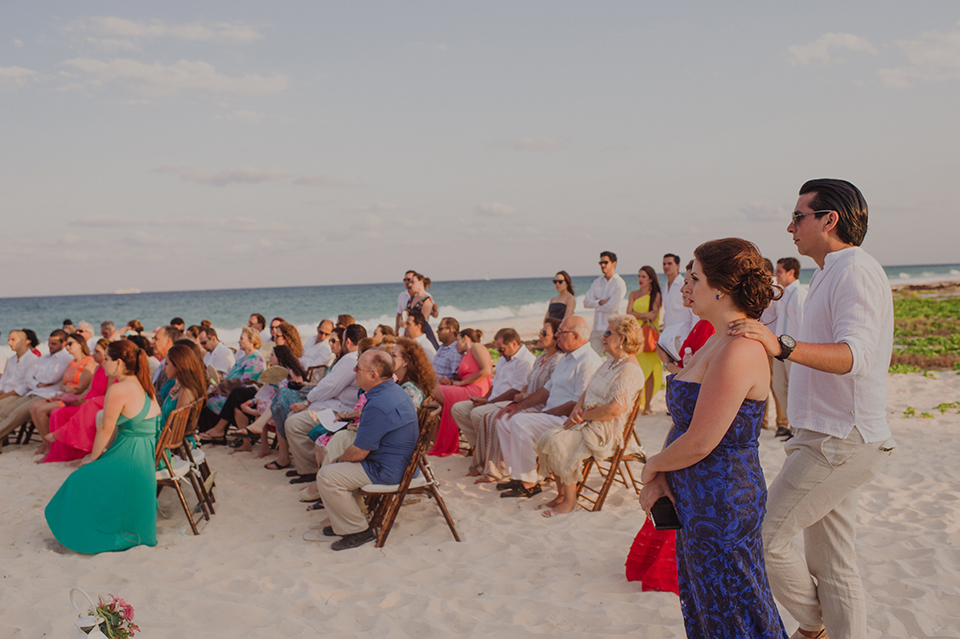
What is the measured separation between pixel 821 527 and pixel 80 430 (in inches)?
284

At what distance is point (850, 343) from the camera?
2217 millimetres

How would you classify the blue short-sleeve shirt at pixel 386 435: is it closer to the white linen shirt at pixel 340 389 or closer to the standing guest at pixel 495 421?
the standing guest at pixel 495 421

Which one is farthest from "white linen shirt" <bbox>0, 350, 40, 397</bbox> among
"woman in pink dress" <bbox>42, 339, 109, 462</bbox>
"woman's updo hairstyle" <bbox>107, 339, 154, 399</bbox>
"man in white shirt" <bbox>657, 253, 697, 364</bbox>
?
"man in white shirt" <bbox>657, 253, 697, 364</bbox>

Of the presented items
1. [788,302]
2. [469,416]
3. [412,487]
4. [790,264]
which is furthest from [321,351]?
[790,264]

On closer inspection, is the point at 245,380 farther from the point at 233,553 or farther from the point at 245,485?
the point at 233,553

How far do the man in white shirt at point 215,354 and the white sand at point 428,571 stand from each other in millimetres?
3211

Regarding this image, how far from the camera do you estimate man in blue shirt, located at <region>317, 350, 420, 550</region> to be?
15.0 feet

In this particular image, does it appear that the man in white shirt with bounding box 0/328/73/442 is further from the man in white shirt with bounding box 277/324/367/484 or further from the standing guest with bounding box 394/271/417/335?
the standing guest with bounding box 394/271/417/335

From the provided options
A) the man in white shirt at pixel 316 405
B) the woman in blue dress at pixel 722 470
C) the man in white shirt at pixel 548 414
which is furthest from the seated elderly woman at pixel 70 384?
the woman in blue dress at pixel 722 470

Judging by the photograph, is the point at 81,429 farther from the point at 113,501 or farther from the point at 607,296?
the point at 607,296

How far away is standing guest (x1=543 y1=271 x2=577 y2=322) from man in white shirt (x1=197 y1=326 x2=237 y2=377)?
4.53 m

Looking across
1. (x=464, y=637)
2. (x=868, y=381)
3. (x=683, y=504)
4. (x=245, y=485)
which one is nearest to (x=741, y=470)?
(x=683, y=504)

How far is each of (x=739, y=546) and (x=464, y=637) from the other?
1.75m

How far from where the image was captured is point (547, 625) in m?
3.31
